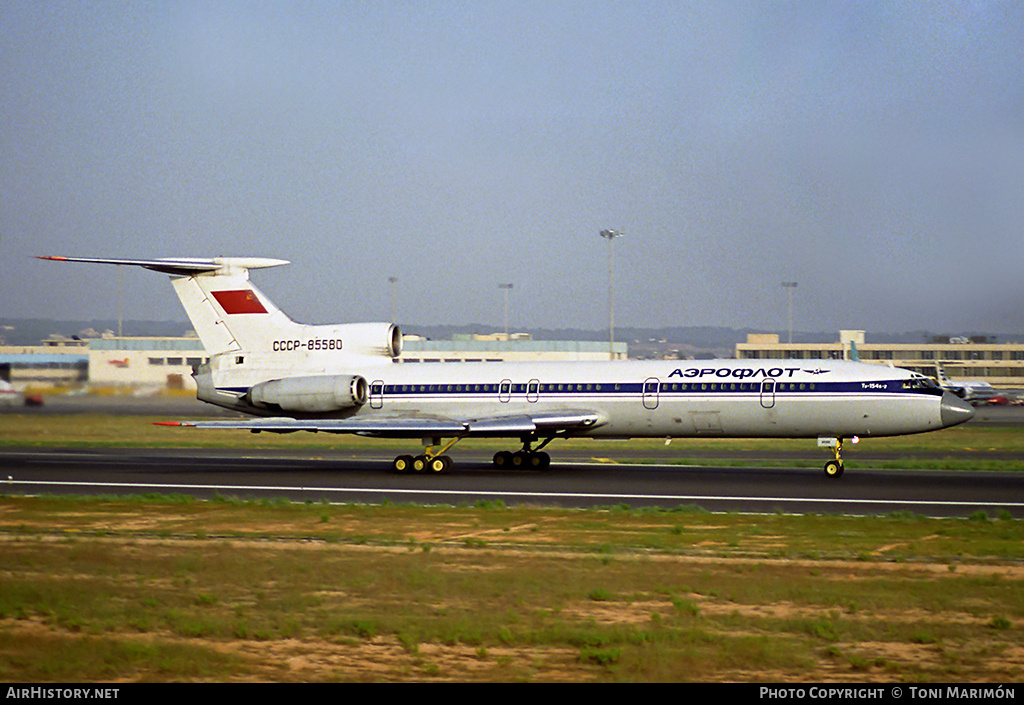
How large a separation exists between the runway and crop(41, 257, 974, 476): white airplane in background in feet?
4.77

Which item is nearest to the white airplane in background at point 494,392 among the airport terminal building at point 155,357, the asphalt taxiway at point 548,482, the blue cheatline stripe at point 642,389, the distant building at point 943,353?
the blue cheatline stripe at point 642,389

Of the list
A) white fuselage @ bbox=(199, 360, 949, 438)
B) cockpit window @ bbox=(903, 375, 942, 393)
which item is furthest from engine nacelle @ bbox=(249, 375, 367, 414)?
cockpit window @ bbox=(903, 375, 942, 393)

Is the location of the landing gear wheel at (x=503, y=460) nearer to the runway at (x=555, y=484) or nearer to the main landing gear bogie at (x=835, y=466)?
the runway at (x=555, y=484)

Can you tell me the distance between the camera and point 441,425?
33.0m

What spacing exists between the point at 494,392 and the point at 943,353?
124169 mm

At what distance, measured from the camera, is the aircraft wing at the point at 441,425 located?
32688mm

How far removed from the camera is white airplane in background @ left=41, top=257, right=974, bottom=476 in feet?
103

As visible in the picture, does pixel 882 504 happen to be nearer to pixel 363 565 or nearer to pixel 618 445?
pixel 363 565

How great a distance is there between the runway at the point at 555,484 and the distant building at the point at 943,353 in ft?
318

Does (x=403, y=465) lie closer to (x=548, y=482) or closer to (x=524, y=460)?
(x=524, y=460)

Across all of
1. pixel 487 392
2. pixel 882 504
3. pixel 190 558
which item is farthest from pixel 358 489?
pixel 882 504

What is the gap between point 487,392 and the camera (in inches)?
1382
